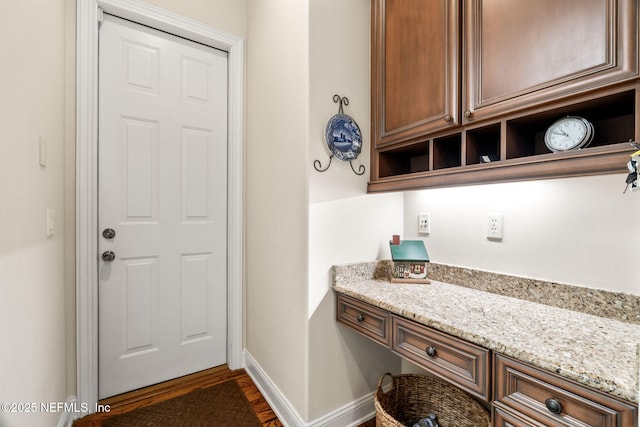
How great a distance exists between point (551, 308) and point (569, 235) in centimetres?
30

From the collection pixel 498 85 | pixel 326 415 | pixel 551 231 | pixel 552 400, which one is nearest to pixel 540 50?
pixel 498 85

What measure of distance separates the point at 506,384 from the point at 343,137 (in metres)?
1.20

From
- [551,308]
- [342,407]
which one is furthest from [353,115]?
[342,407]

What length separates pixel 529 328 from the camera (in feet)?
3.11

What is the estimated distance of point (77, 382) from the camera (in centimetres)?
168

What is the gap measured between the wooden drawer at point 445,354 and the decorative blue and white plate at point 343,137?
84cm

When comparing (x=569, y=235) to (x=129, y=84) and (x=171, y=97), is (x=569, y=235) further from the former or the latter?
(x=129, y=84)

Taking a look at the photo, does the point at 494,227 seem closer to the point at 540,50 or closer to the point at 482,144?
the point at 482,144

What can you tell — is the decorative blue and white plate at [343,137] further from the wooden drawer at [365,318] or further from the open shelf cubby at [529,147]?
the wooden drawer at [365,318]

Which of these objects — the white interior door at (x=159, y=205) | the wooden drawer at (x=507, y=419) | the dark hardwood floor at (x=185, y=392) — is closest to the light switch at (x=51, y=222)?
the white interior door at (x=159, y=205)

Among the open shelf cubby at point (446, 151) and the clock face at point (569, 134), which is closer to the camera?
the clock face at point (569, 134)

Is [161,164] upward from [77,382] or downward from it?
upward

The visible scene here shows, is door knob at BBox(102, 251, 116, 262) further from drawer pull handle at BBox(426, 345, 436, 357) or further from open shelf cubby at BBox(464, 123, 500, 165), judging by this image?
open shelf cubby at BBox(464, 123, 500, 165)

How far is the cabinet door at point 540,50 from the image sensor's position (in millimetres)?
845
